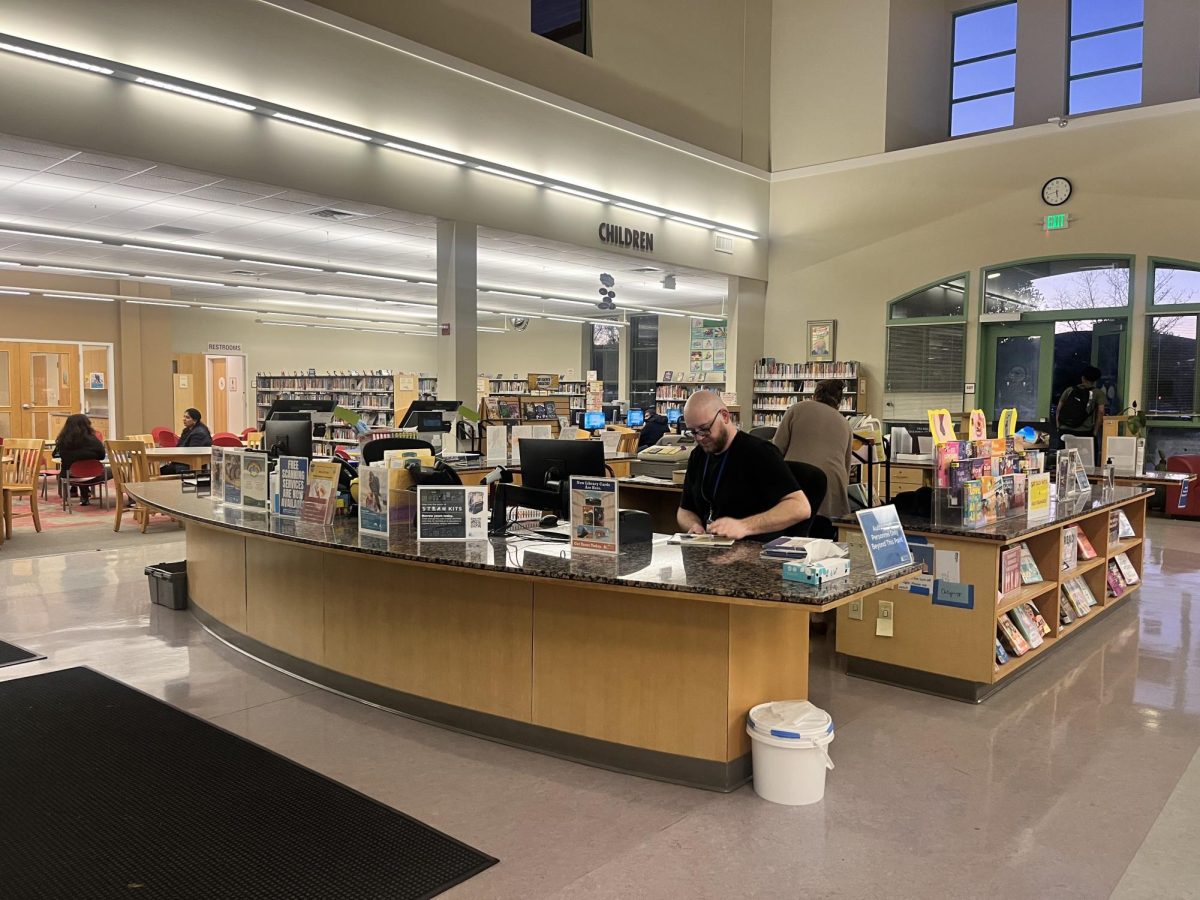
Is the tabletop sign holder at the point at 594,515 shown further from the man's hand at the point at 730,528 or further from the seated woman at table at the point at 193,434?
the seated woman at table at the point at 193,434

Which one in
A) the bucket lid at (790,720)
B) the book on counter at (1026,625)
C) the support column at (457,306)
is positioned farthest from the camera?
the support column at (457,306)

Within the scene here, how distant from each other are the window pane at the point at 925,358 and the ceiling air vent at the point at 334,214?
8.28 m

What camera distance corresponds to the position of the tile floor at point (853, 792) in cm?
271

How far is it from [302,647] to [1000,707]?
138 inches

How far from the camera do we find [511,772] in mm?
3426

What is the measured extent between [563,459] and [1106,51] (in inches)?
513

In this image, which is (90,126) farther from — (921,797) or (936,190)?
(936,190)

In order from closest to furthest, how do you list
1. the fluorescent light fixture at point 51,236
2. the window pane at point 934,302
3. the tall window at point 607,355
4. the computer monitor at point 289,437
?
the computer monitor at point 289,437
the fluorescent light fixture at point 51,236
the window pane at point 934,302
the tall window at point 607,355

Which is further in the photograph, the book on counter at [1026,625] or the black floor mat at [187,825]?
the book on counter at [1026,625]

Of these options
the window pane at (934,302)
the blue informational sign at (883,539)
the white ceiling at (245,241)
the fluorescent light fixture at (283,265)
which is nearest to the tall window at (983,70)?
the window pane at (934,302)

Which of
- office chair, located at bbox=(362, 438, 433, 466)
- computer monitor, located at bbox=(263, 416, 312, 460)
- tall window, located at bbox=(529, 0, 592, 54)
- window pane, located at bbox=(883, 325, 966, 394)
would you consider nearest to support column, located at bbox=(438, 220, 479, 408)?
tall window, located at bbox=(529, 0, 592, 54)

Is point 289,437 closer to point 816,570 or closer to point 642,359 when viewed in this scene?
point 816,570

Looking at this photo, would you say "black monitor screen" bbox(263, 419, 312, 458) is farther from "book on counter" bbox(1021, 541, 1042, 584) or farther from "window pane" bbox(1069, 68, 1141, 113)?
"window pane" bbox(1069, 68, 1141, 113)

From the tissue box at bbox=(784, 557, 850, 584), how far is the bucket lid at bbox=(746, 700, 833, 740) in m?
0.55
